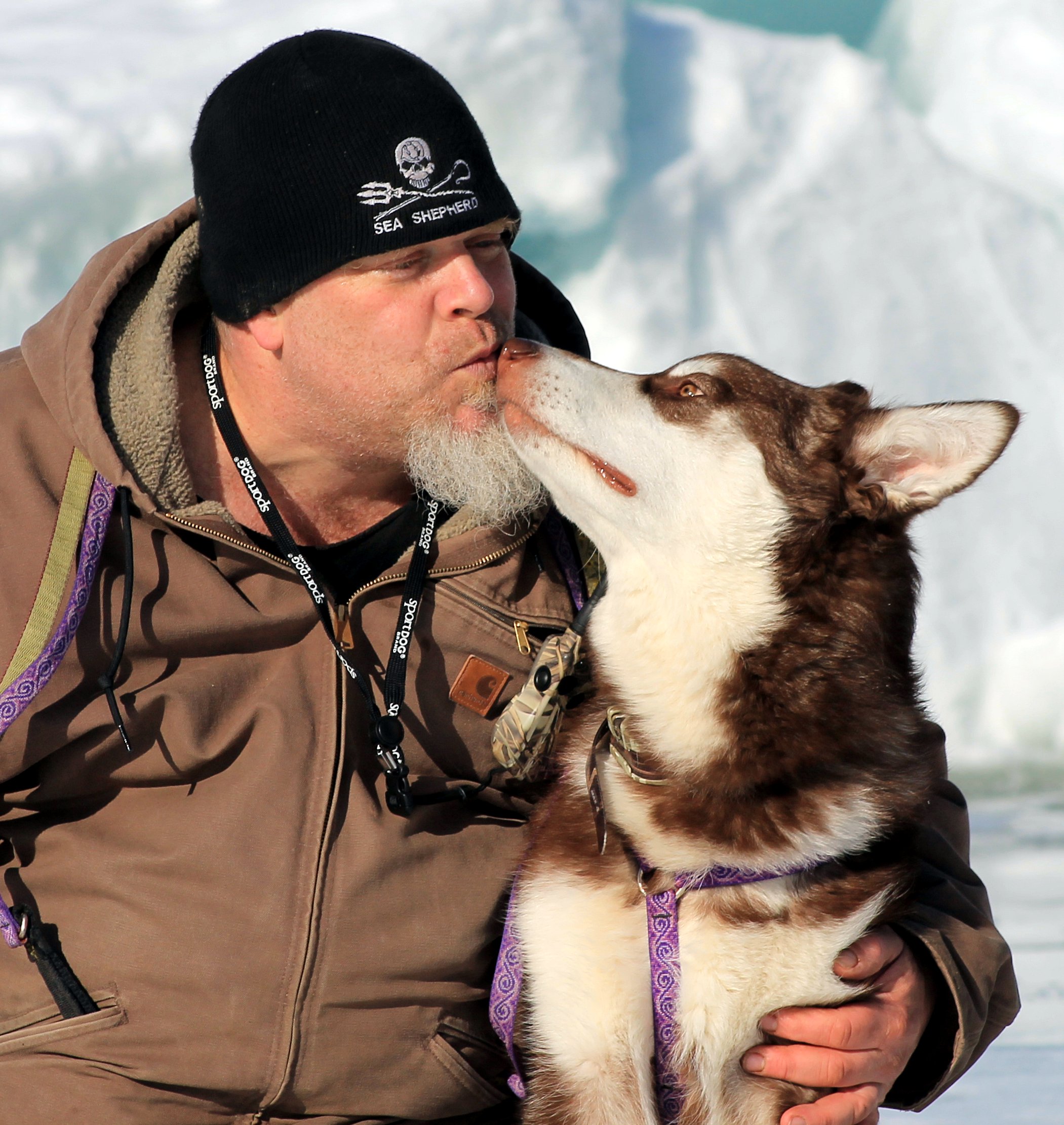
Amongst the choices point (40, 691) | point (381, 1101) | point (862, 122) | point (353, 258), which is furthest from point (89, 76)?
point (381, 1101)

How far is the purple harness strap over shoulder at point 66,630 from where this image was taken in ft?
7.00

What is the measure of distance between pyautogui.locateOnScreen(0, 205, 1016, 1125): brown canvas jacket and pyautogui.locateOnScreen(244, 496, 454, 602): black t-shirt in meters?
0.15

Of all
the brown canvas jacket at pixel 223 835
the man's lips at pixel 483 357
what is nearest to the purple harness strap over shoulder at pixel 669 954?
the brown canvas jacket at pixel 223 835

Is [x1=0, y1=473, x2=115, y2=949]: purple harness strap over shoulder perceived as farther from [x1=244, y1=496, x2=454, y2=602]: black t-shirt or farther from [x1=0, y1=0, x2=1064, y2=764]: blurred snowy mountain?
[x1=0, y1=0, x2=1064, y2=764]: blurred snowy mountain

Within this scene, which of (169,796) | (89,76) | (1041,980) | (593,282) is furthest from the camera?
(593,282)

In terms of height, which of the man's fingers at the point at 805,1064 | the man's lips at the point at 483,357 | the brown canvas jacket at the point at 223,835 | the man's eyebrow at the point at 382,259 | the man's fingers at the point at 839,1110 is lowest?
the man's fingers at the point at 839,1110

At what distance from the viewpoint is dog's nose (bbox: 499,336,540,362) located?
7.47 ft

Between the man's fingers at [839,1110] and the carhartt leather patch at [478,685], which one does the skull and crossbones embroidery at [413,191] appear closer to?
the carhartt leather patch at [478,685]

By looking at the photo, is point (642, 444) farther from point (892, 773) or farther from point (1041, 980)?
point (1041, 980)

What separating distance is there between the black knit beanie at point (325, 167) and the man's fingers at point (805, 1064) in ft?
5.39

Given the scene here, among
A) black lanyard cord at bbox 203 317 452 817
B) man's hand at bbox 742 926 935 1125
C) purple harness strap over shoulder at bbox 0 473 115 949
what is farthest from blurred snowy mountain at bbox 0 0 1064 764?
purple harness strap over shoulder at bbox 0 473 115 949

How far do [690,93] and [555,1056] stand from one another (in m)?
6.43

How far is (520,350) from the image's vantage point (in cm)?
229

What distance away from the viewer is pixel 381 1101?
2.24 meters
